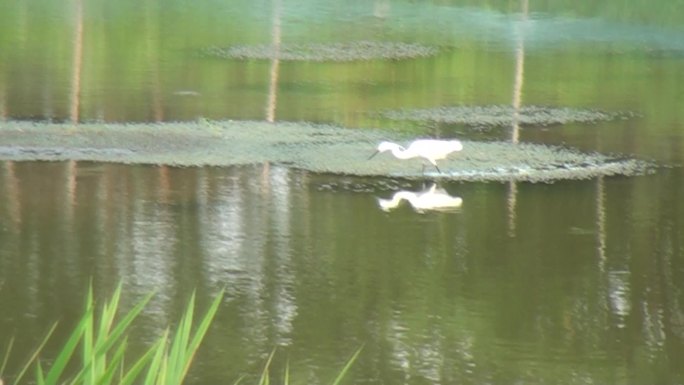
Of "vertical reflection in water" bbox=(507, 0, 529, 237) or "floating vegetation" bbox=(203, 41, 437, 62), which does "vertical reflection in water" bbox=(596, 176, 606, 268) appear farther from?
"floating vegetation" bbox=(203, 41, 437, 62)

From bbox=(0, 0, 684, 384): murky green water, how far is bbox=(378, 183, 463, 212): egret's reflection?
0.22 feet

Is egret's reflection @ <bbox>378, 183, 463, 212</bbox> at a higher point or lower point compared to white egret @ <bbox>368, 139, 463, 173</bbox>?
lower

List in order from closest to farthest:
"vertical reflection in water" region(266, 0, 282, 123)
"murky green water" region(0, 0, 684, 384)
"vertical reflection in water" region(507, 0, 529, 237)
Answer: "murky green water" region(0, 0, 684, 384), "vertical reflection in water" region(507, 0, 529, 237), "vertical reflection in water" region(266, 0, 282, 123)

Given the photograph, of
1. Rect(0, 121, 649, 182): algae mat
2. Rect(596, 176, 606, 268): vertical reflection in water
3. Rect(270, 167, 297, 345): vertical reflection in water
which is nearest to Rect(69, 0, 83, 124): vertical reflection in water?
Rect(0, 121, 649, 182): algae mat

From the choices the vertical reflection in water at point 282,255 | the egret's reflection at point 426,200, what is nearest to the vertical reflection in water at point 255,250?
the vertical reflection in water at point 282,255

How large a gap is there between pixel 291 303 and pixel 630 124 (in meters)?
7.58

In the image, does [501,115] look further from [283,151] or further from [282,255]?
[282,255]

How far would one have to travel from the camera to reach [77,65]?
18156 millimetres

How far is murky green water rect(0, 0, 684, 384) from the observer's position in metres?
7.68

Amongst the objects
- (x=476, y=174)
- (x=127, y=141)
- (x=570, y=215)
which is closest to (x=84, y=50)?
(x=127, y=141)

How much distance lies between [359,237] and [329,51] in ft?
35.5

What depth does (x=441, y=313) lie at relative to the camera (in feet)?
27.3

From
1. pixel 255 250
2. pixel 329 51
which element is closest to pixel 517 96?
pixel 329 51

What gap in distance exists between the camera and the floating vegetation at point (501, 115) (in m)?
14.8
